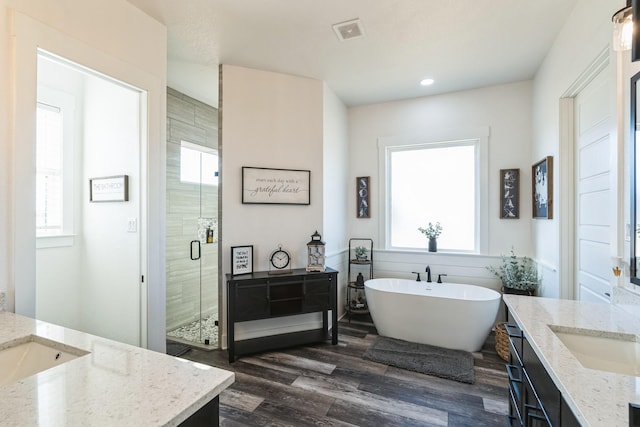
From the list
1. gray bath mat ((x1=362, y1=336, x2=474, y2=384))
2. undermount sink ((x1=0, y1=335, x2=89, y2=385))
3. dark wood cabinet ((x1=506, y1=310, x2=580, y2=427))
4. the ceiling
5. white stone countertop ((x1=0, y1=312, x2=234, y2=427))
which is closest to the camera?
white stone countertop ((x1=0, y1=312, x2=234, y2=427))

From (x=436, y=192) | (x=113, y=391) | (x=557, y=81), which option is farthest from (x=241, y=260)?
(x=557, y=81)

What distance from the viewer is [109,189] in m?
2.61

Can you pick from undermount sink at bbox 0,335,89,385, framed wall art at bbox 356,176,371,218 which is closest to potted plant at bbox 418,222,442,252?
framed wall art at bbox 356,176,371,218

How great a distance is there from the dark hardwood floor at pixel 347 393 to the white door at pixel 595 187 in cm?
107

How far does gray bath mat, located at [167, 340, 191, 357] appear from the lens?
300 centimetres

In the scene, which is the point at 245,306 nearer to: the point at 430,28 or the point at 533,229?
the point at 430,28

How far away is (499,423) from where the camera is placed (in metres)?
1.97

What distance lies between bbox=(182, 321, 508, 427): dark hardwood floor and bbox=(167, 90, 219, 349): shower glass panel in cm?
71

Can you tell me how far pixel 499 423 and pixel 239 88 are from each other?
349 cm

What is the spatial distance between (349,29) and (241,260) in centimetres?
227

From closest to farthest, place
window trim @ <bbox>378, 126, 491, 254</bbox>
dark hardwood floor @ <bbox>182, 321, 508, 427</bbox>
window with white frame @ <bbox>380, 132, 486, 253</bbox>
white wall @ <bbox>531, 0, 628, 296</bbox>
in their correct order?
white wall @ <bbox>531, 0, 628, 296</bbox>
dark hardwood floor @ <bbox>182, 321, 508, 427</bbox>
window trim @ <bbox>378, 126, 491, 254</bbox>
window with white frame @ <bbox>380, 132, 486, 253</bbox>

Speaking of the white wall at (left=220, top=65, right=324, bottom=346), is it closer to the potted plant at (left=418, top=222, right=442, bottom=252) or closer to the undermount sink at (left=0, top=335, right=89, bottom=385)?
the potted plant at (left=418, top=222, right=442, bottom=252)

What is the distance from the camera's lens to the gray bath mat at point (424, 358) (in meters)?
2.59

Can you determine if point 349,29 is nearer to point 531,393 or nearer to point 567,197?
point 567,197
